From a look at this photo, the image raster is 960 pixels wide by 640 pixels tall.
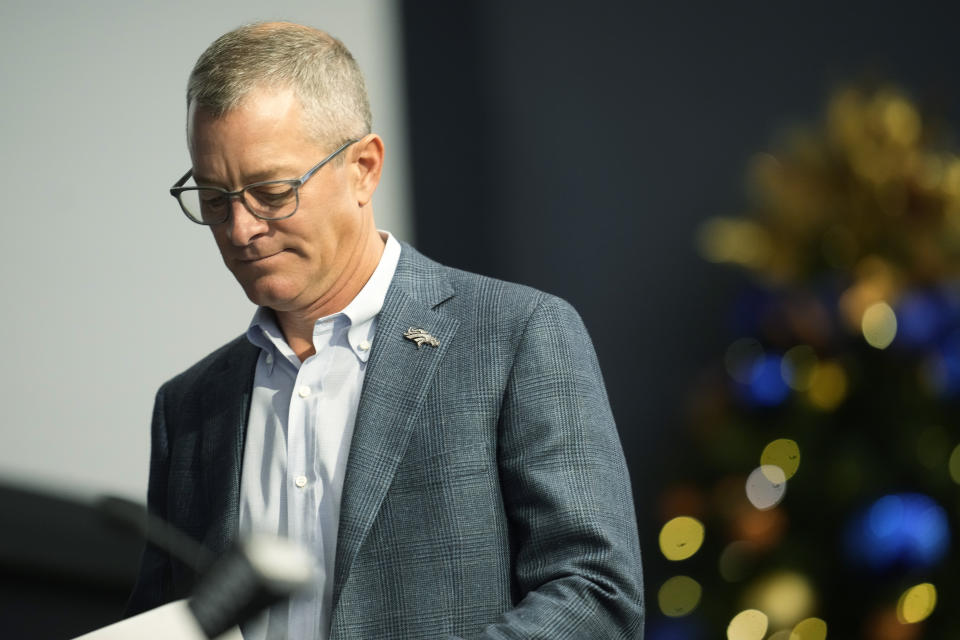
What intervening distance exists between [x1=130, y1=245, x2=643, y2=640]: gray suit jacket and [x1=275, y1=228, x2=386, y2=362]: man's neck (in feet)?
0.19

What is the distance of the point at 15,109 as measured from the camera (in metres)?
2.11

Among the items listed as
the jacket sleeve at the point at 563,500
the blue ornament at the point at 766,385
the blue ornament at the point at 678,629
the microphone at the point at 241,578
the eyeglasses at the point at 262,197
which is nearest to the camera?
the microphone at the point at 241,578

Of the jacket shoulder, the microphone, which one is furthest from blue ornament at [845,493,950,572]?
the microphone

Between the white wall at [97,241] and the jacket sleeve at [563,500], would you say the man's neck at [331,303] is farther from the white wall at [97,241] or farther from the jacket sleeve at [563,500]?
the white wall at [97,241]

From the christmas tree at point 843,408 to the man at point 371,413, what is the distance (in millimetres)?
1163

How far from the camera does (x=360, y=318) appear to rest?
1.31 meters

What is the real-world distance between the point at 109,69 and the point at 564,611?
159cm

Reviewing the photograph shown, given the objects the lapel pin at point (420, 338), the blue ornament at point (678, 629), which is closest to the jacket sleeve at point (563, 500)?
the lapel pin at point (420, 338)

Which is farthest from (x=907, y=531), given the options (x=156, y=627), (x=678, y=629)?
(x=156, y=627)

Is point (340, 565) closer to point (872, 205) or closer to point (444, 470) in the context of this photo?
point (444, 470)

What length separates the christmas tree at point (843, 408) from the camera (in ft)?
7.21

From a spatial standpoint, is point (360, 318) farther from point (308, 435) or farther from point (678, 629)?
point (678, 629)

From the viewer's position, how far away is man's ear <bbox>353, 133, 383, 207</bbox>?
1325mm

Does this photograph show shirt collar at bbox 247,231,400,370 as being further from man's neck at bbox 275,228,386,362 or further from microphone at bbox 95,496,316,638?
microphone at bbox 95,496,316,638
